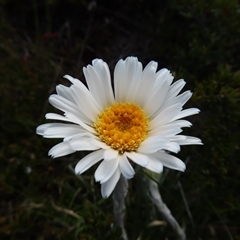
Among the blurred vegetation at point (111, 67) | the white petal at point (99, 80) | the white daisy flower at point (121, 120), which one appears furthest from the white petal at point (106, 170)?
the blurred vegetation at point (111, 67)

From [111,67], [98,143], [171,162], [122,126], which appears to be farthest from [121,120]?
[111,67]

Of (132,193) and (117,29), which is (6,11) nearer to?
(117,29)

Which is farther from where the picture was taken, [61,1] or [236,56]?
[61,1]

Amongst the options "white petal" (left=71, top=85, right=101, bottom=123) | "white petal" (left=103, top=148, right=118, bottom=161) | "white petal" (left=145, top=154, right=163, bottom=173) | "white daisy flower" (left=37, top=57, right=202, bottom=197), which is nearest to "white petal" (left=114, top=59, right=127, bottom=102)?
"white daisy flower" (left=37, top=57, right=202, bottom=197)

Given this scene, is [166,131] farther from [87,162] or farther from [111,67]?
[111,67]

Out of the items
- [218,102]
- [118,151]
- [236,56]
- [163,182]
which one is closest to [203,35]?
[236,56]

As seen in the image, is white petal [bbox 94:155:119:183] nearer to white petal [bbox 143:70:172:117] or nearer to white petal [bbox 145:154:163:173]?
white petal [bbox 145:154:163:173]

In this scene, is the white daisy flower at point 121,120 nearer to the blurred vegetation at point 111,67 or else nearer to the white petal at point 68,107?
the white petal at point 68,107
